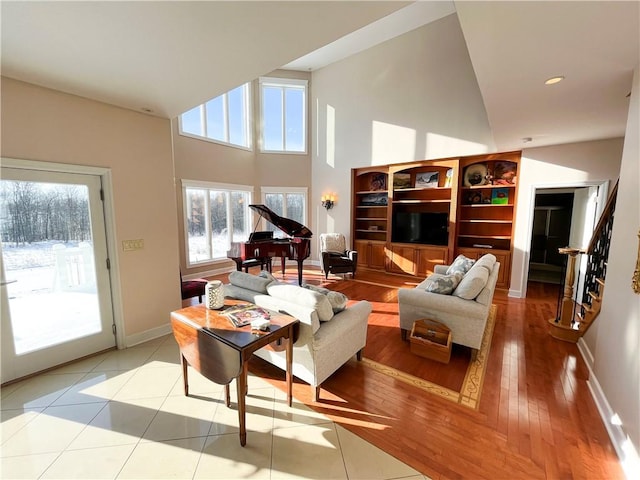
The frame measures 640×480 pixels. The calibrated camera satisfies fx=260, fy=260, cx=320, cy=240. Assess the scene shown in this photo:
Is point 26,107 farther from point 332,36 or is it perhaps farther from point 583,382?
point 583,382

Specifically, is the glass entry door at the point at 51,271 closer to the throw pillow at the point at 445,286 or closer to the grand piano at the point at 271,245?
the grand piano at the point at 271,245

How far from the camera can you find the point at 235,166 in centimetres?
653

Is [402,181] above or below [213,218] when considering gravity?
above

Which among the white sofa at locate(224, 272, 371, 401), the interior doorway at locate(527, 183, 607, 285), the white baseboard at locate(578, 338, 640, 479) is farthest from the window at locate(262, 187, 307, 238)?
the white baseboard at locate(578, 338, 640, 479)

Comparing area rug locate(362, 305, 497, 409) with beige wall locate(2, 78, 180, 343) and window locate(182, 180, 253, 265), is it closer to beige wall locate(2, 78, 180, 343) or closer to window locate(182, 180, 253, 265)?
beige wall locate(2, 78, 180, 343)

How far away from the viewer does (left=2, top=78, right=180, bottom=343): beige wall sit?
2.22m

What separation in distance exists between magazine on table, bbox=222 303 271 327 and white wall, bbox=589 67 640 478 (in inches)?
93.4

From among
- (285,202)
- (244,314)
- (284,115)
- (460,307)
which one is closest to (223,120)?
(284,115)

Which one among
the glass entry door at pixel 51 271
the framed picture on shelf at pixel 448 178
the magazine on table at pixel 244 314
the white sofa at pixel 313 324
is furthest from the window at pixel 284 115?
the magazine on table at pixel 244 314

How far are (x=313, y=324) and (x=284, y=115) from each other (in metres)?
6.68

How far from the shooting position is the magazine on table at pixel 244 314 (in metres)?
1.90

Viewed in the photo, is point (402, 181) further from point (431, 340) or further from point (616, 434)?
point (616, 434)

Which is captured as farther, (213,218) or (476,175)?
(213,218)

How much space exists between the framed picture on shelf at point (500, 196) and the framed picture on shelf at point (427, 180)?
1089mm
